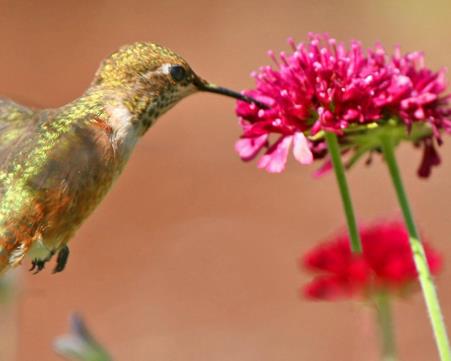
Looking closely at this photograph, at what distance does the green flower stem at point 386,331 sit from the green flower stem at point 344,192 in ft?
1.29

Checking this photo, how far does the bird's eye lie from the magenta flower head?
246 millimetres

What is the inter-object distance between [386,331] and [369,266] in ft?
0.53

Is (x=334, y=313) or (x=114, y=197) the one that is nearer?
(x=334, y=313)

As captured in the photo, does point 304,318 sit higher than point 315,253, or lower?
higher

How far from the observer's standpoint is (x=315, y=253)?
2.54 meters

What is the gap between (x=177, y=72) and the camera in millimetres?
2496

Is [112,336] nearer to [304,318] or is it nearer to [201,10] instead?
[304,318]

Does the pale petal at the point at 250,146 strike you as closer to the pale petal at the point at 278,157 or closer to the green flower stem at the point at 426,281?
the pale petal at the point at 278,157

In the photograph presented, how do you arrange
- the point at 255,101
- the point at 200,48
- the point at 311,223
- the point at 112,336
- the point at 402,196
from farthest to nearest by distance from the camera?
the point at 200,48 → the point at 311,223 → the point at 112,336 → the point at 255,101 → the point at 402,196

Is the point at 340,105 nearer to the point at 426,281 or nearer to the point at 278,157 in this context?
the point at 278,157

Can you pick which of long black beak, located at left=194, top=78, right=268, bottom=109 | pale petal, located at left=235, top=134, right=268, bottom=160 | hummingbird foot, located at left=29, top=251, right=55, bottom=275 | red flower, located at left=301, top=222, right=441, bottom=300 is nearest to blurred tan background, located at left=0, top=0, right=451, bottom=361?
red flower, located at left=301, top=222, right=441, bottom=300

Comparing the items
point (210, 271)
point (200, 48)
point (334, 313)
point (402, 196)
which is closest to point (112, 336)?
point (210, 271)

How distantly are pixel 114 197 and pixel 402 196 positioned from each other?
4829 millimetres

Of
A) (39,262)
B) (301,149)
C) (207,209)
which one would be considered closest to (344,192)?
(301,149)
